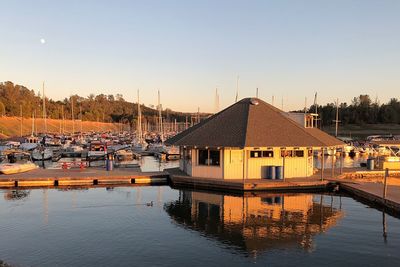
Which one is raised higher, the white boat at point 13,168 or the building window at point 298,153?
the building window at point 298,153

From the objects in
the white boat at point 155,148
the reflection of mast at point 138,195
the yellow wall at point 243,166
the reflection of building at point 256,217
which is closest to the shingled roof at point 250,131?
the yellow wall at point 243,166

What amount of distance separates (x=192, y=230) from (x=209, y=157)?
36.2 feet

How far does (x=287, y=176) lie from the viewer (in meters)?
29.8

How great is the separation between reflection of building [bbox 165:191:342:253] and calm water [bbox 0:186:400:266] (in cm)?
5

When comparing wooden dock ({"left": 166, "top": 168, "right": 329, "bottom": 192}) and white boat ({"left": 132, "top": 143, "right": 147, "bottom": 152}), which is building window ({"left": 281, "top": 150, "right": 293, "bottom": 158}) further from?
white boat ({"left": 132, "top": 143, "right": 147, "bottom": 152})

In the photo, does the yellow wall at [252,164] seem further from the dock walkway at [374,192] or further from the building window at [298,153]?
the dock walkway at [374,192]

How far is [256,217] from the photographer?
2077 centimetres

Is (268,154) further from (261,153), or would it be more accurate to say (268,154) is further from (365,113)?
(365,113)

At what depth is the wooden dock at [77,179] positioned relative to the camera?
96.5 ft

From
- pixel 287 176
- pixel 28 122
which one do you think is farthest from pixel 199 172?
pixel 28 122

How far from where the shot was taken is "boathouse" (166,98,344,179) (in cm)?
2833

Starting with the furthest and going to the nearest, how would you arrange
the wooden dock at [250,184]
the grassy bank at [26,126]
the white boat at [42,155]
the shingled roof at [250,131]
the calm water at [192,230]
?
the grassy bank at [26,126] < the white boat at [42,155] < the shingled roof at [250,131] < the wooden dock at [250,184] < the calm water at [192,230]

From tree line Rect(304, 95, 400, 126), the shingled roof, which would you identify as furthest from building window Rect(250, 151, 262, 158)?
tree line Rect(304, 95, 400, 126)

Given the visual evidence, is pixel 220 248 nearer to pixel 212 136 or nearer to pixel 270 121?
pixel 212 136
